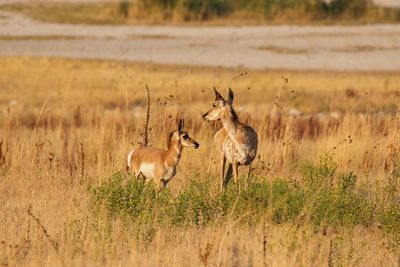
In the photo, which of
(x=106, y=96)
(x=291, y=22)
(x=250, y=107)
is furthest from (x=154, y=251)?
(x=291, y=22)

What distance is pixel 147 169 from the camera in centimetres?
1361

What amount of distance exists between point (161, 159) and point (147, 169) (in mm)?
214

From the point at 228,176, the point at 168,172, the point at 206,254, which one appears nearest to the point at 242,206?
the point at 168,172

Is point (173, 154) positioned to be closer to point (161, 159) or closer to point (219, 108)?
point (161, 159)

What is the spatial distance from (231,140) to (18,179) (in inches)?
107

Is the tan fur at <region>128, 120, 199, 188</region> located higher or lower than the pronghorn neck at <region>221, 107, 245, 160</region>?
lower

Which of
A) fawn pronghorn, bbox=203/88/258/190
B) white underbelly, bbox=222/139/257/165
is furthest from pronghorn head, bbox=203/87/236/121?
white underbelly, bbox=222/139/257/165

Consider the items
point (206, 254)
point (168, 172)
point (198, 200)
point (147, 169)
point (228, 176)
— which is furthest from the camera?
point (228, 176)

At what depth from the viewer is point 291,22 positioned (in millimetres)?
41375

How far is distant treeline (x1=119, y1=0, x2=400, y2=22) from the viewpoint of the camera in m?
42.0

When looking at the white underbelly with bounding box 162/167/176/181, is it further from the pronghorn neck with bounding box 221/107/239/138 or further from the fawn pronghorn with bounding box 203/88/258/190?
the pronghorn neck with bounding box 221/107/239/138

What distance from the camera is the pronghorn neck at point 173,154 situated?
13.5 metres

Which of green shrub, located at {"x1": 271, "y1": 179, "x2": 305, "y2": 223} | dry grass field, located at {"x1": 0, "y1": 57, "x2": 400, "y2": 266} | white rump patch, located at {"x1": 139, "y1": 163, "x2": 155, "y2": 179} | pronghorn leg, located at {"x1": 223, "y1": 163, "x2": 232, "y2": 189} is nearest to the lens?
dry grass field, located at {"x1": 0, "y1": 57, "x2": 400, "y2": 266}

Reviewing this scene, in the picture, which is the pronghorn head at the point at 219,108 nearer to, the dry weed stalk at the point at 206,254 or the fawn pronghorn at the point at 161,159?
the fawn pronghorn at the point at 161,159
